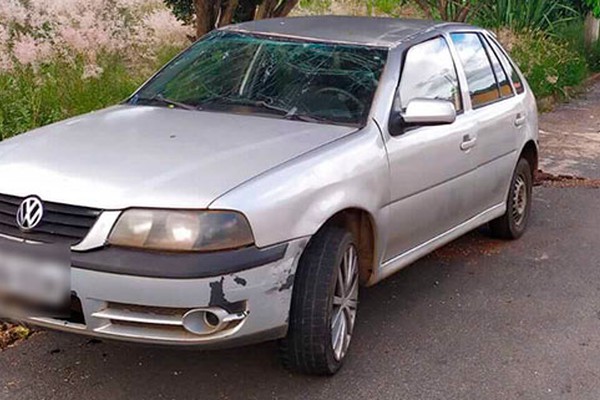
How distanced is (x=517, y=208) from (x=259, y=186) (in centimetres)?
324

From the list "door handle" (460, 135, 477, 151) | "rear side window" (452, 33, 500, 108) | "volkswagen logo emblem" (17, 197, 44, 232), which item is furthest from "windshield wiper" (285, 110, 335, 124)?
"volkswagen logo emblem" (17, 197, 44, 232)

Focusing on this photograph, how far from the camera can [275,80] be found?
474 centimetres

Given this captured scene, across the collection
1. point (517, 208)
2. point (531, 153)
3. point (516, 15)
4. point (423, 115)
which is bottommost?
point (516, 15)

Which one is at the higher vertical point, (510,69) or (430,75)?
(430,75)

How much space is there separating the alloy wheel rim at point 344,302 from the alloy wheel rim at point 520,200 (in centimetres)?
238

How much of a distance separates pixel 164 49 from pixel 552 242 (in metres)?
4.69

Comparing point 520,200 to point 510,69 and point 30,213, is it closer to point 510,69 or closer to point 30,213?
point 510,69

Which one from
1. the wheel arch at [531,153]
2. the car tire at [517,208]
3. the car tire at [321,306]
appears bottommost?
the car tire at [517,208]

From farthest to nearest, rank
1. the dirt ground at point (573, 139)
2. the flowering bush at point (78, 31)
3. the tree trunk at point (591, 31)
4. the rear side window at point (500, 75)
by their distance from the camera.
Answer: the tree trunk at point (591, 31) < the dirt ground at point (573, 139) < the flowering bush at point (78, 31) < the rear side window at point (500, 75)

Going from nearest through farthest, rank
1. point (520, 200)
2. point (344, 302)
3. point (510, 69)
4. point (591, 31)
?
point (344, 302), point (510, 69), point (520, 200), point (591, 31)

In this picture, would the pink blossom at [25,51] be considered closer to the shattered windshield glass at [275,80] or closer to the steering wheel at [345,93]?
the shattered windshield glass at [275,80]

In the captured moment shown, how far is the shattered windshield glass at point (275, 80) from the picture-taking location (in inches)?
177

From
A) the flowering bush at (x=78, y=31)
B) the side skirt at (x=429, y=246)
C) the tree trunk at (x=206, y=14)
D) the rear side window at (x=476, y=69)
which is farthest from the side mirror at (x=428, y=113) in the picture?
the tree trunk at (x=206, y=14)

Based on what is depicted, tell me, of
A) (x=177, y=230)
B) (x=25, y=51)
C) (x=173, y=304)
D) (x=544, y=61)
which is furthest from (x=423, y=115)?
(x=544, y=61)
